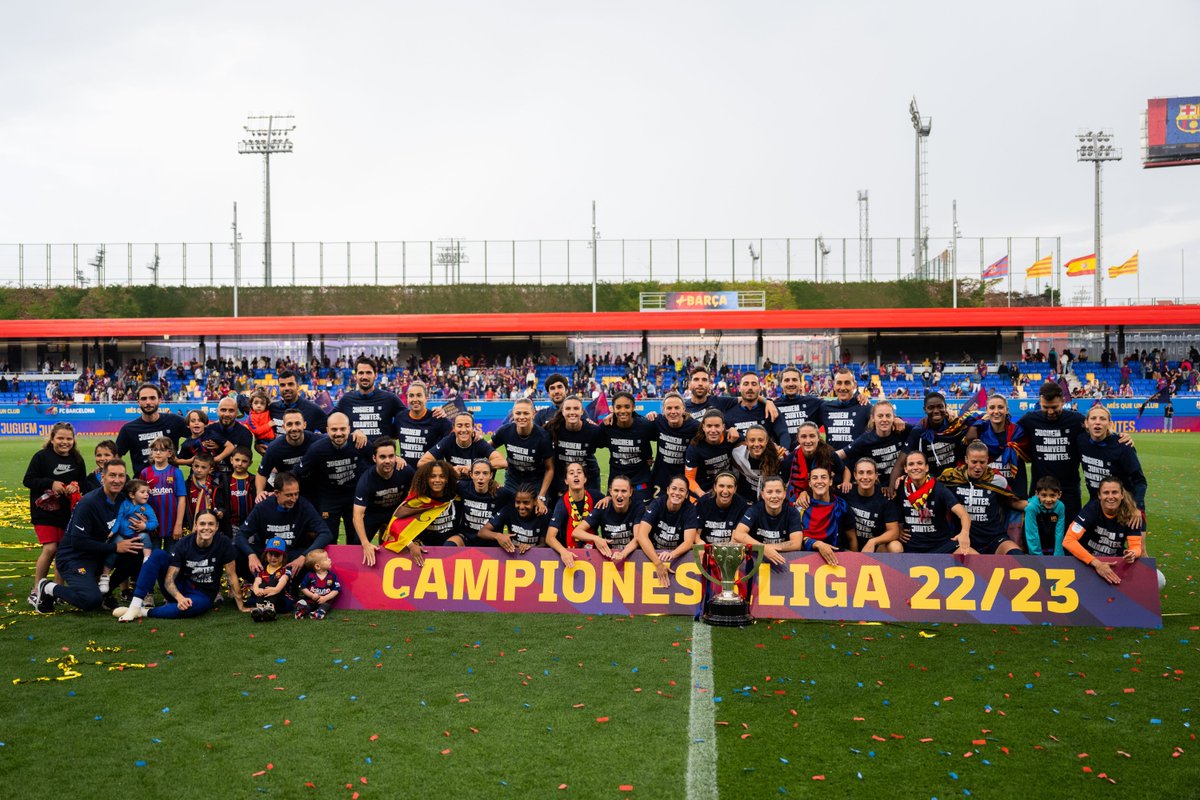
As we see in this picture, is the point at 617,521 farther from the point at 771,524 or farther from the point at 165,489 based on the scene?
the point at 165,489

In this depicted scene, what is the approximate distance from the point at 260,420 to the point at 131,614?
2.90 meters

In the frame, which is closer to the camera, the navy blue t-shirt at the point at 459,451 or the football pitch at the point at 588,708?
the football pitch at the point at 588,708

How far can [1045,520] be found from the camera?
8070mm

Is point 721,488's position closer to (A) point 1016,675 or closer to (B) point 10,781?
(A) point 1016,675

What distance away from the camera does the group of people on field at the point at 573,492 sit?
25.6 feet

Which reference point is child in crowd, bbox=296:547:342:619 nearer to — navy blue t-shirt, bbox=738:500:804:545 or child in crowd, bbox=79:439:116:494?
child in crowd, bbox=79:439:116:494

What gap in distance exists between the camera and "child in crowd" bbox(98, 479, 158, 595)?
7.94 m

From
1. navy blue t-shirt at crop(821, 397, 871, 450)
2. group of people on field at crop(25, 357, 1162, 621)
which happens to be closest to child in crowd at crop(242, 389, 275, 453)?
group of people on field at crop(25, 357, 1162, 621)

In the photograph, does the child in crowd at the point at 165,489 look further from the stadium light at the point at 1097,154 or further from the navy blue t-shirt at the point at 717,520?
the stadium light at the point at 1097,154

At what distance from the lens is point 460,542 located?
26.9 feet

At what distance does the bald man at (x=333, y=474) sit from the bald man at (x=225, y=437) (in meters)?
0.89

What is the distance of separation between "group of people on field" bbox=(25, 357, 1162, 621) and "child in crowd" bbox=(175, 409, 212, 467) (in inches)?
1.0

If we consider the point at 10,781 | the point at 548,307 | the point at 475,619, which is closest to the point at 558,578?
the point at 475,619

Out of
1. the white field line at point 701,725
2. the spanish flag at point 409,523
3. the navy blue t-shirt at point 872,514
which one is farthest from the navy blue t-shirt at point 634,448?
the white field line at point 701,725
